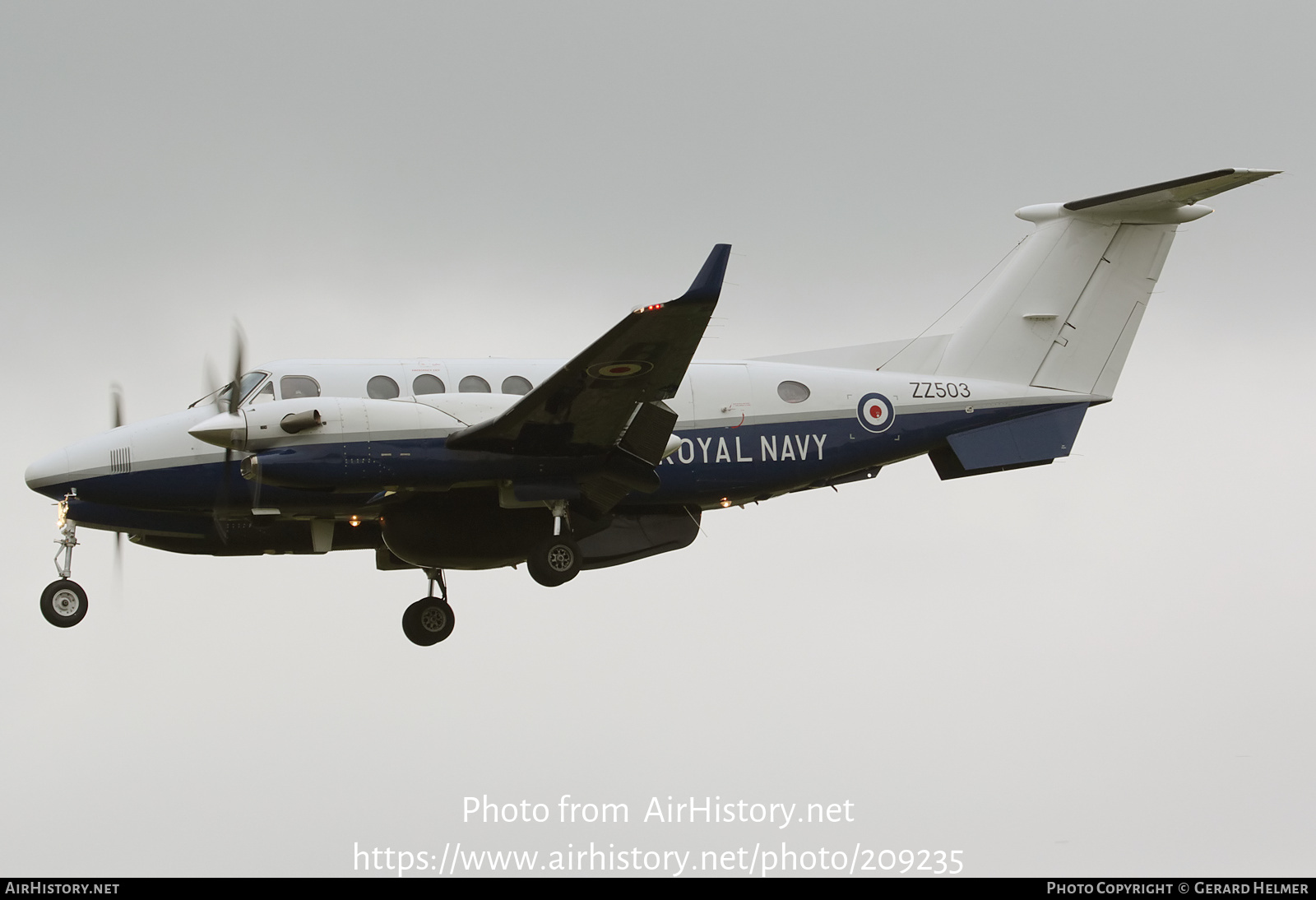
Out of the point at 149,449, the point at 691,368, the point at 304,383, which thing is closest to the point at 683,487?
the point at 691,368

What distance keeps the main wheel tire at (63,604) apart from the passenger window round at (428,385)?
5.39m

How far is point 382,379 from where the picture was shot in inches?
891

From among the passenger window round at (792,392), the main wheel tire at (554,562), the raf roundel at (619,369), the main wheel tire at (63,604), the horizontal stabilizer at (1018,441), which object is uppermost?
the raf roundel at (619,369)

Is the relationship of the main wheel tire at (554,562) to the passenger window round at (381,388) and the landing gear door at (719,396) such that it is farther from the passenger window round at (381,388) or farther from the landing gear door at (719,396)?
the passenger window round at (381,388)

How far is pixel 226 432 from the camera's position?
20.9 metres

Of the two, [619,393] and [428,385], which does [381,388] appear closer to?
[428,385]

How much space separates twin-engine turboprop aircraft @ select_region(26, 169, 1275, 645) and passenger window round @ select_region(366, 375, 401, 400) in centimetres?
2

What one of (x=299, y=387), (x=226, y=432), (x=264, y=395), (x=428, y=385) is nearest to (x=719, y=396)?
(x=428, y=385)

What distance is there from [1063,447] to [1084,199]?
410 centimetres

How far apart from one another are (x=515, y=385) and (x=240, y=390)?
3.70m

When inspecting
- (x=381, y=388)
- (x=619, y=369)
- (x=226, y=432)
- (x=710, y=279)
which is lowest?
(x=226, y=432)

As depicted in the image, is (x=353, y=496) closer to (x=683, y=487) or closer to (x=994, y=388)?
(x=683, y=487)

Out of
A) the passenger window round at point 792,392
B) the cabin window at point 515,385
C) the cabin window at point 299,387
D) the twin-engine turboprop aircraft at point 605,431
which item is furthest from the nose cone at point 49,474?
the passenger window round at point 792,392

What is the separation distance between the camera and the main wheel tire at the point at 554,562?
2305 cm
